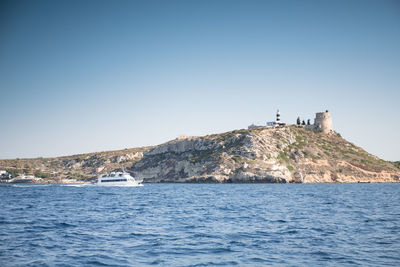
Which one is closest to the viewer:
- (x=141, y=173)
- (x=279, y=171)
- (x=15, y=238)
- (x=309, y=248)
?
(x=309, y=248)

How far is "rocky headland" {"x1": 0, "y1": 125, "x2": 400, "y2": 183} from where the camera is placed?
5428 inches

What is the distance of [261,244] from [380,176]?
510 ft

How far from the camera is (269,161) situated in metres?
140

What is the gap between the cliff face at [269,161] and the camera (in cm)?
13788

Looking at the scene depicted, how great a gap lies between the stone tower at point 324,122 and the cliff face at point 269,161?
4650 millimetres

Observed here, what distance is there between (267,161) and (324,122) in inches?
2328

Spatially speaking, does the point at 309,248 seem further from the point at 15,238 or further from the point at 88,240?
the point at 15,238

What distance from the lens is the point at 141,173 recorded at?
573ft

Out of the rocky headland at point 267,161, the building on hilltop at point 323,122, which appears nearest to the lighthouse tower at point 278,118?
the rocky headland at point 267,161

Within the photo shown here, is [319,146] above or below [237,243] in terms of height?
above

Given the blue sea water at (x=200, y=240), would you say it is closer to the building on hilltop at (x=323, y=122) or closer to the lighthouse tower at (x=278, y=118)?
the lighthouse tower at (x=278, y=118)

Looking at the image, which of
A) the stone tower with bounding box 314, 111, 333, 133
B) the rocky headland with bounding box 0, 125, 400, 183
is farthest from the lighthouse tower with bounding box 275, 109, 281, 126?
the stone tower with bounding box 314, 111, 333, 133

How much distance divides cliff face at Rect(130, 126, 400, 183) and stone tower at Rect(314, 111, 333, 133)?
465cm

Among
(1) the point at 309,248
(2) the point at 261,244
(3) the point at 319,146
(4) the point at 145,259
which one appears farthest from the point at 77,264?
(3) the point at 319,146
